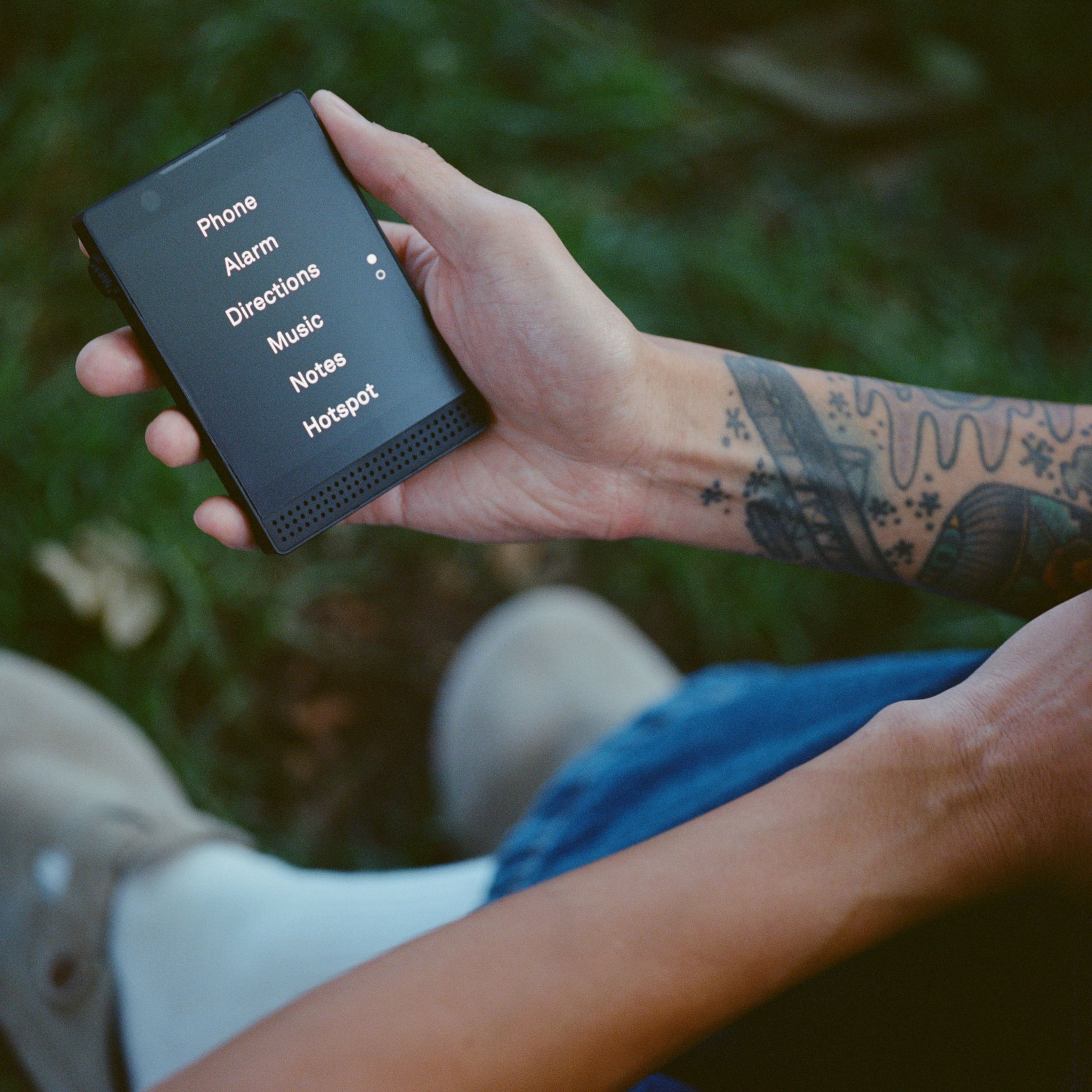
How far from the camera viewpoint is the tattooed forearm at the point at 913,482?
1044 millimetres

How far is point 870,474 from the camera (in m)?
1.08

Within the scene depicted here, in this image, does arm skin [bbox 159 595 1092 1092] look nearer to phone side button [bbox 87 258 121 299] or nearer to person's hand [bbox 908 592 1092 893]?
person's hand [bbox 908 592 1092 893]

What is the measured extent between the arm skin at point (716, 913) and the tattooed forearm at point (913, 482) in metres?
0.30

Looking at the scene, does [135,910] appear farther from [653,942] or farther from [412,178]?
[412,178]

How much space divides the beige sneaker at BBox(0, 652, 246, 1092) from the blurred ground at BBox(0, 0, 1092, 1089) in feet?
0.49

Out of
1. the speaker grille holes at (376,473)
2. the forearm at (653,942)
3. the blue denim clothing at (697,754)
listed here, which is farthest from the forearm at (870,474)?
the forearm at (653,942)

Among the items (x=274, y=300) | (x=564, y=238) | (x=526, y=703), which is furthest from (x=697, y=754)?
(x=564, y=238)

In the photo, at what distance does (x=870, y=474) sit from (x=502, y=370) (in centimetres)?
48

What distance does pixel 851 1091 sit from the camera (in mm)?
737

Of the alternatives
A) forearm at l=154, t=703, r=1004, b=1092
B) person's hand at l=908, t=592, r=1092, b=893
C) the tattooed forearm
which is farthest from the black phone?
person's hand at l=908, t=592, r=1092, b=893

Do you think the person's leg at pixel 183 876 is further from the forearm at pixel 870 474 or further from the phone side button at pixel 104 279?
the phone side button at pixel 104 279

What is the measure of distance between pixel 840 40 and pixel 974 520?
81.3 inches

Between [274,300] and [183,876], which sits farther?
[183,876]

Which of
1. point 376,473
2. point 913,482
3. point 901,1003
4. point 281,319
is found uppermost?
point 281,319
